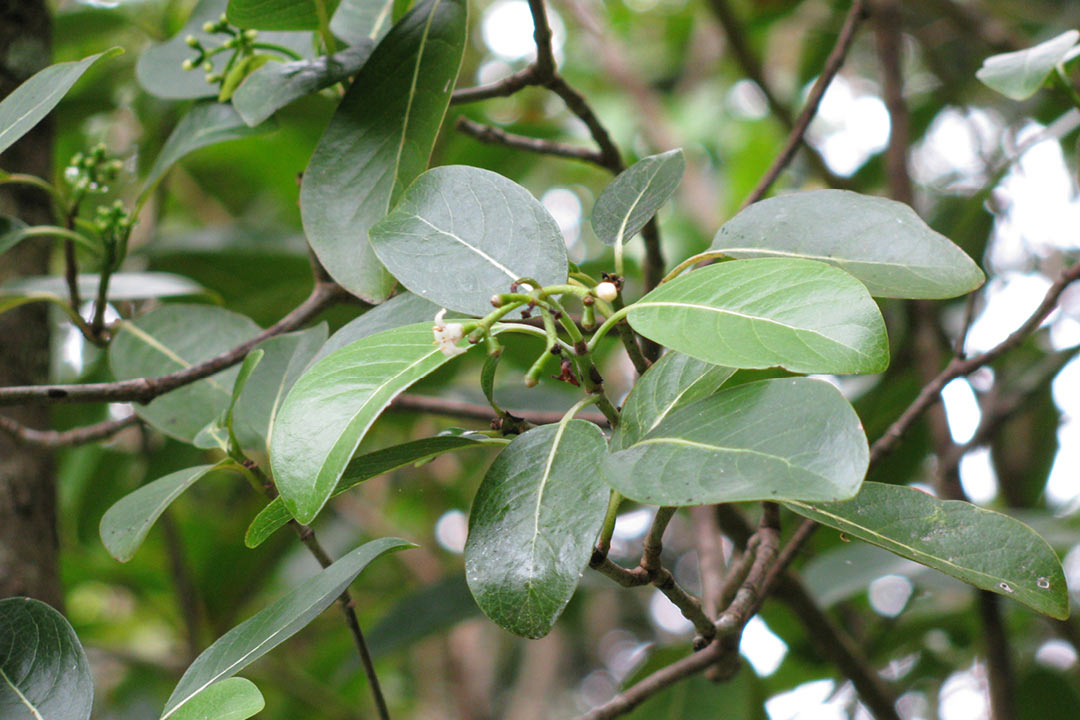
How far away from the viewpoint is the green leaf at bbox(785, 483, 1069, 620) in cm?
51

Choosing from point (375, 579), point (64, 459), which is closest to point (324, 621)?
point (375, 579)

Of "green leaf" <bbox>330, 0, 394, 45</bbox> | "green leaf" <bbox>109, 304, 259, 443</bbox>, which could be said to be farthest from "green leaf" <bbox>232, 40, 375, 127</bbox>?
"green leaf" <bbox>109, 304, 259, 443</bbox>

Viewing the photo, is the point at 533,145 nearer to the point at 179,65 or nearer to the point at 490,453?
the point at 179,65

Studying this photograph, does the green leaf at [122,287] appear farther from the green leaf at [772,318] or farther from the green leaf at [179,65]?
the green leaf at [772,318]

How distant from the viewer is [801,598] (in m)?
1.02

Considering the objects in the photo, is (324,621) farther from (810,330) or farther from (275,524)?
(810,330)

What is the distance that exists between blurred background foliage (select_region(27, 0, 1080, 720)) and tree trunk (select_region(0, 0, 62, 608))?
0.21 m

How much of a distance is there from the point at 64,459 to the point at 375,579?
81 centimetres

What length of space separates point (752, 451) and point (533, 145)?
22.8 inches

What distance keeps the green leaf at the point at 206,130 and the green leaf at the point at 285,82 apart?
0.08 metres

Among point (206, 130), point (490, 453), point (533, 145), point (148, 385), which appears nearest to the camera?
point (148, 385)

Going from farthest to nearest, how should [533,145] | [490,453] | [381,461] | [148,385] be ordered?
[490,453] < [533,145] < [148,385] < [381,461]

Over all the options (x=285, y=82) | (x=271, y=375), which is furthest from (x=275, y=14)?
(x=271, y=375)

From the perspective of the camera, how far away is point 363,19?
0.89m
